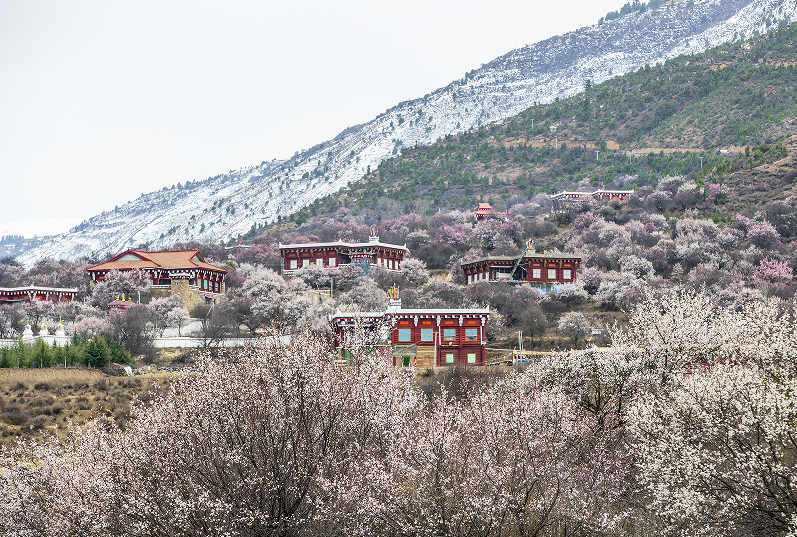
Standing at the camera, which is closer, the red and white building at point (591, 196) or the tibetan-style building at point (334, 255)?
the tibetan-style building at point (334, 255)

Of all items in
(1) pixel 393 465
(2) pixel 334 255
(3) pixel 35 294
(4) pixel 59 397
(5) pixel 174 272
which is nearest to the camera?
(1) pixel 393 465

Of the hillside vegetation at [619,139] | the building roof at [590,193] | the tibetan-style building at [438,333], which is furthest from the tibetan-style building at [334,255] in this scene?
the hillside vegetation at [619,139]

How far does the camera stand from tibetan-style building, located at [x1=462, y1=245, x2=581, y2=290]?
304ft

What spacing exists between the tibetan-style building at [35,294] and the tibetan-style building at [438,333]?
129 feet

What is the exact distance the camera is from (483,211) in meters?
136

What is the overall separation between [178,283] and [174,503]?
65508 millimetres

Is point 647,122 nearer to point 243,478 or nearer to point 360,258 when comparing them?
point 360,258

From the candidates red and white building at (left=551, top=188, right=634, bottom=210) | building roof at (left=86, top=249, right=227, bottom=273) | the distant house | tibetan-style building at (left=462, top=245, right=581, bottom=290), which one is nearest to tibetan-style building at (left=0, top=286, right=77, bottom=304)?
building roof at (left=86, top=249, right=227, bottom=273)

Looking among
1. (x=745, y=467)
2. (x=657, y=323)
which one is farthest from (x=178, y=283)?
(x=745, y=467)

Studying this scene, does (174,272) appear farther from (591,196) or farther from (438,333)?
(591,196)

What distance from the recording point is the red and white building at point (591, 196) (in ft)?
429

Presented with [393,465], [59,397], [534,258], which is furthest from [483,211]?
[393,465]

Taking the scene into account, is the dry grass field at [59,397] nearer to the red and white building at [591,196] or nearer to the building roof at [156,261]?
the building roof at [156,261]

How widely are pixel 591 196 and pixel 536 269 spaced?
141ft
